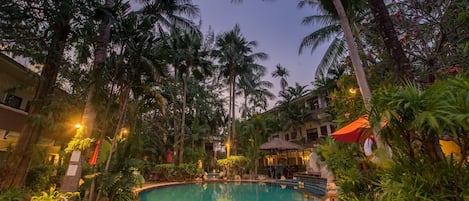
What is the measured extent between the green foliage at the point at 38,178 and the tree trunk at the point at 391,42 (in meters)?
9.69

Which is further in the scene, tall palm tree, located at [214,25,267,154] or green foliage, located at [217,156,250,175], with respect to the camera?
tall palm tree, located at [214,25,267,154]

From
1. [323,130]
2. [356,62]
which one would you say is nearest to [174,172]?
[356,62]

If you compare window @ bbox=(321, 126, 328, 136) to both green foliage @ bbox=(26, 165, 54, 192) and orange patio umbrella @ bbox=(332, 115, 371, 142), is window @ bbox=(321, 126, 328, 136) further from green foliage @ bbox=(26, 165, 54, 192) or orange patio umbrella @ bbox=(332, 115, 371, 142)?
green foliage @ bbox=(26, 165, 54, 192)

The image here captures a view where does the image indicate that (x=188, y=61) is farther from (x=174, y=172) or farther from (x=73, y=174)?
(x=73, y=174)

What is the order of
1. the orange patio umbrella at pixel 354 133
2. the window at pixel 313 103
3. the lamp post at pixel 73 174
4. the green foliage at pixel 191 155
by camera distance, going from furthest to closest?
the window at pixel 313 103
the green foliage at pixel 191 155
the lamp post at pixel 73 174
the orange patio umbrella at pixel 354 133

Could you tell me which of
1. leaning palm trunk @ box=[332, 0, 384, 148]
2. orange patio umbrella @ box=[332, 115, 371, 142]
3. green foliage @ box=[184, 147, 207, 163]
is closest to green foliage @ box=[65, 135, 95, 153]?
orange patio umbrella @ box=[332, 115, 371, 142]

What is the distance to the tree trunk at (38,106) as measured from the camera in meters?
5.58

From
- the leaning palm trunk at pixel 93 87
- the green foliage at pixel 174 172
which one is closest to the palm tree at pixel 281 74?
the green foliage at pixel 174 172

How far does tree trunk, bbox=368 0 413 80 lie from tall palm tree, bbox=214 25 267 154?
14835 mm

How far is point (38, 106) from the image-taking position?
244 inches

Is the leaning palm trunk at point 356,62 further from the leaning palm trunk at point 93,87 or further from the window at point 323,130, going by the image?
the window at point 323,130

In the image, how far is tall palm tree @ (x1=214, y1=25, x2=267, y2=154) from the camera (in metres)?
19.3

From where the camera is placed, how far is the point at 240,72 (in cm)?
1998

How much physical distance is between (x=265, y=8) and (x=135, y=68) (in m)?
5.37
